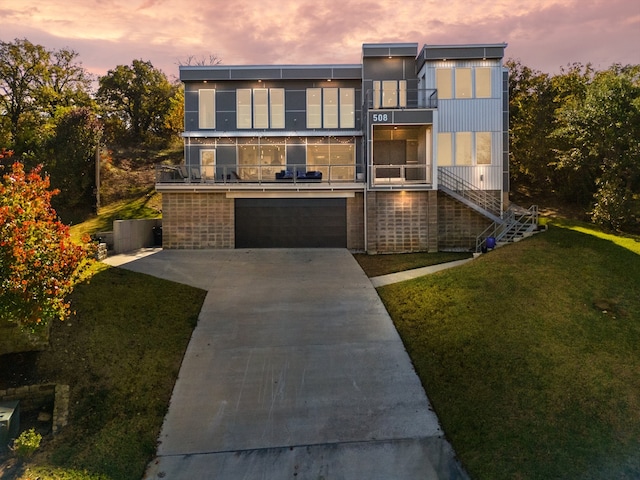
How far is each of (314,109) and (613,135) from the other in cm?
1455

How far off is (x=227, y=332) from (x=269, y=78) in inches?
637

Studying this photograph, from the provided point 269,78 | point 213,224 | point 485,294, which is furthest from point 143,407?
point 269,78

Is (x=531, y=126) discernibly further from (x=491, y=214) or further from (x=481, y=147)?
(x=491, y=214)

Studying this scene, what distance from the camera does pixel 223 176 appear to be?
20.8 metres

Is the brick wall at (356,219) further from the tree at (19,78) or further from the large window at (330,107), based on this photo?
the tree at (19,78)

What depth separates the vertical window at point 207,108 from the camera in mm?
23203

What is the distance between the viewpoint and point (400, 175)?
21.2m

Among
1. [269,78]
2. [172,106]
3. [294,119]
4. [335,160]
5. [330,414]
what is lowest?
[330,414]

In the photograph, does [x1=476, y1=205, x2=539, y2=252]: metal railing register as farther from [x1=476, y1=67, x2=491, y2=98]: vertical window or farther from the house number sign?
the house number sign

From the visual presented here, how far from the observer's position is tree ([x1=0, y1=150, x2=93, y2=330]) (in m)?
7.58

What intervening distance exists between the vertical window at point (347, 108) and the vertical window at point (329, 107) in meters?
0.33

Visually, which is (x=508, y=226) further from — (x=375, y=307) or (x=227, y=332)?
(x=227, y=332)

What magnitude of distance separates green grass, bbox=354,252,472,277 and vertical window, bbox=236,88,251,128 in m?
9.81

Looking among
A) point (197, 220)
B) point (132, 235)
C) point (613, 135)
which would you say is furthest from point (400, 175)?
point (132, 235)
